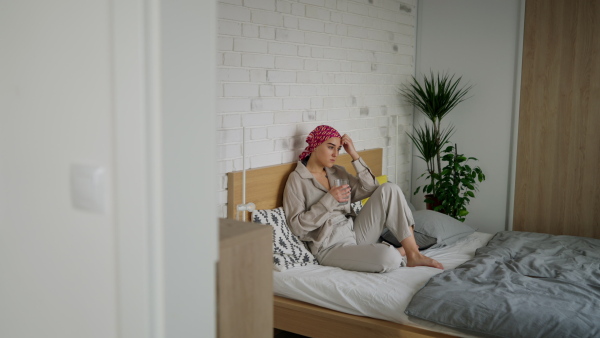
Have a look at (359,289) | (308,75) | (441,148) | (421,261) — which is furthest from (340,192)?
(441,148)

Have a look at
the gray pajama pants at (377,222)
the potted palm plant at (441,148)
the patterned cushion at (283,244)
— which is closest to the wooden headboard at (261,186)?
the patterned cushion at (283,244)

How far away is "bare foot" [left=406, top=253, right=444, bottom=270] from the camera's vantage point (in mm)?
3414

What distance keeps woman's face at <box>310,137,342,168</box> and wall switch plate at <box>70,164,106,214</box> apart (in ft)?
8.10

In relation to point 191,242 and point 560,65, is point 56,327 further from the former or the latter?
point 560,65

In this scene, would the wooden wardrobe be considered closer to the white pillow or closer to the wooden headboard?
the white pillow

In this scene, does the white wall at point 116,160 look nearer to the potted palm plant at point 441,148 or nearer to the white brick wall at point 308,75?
the white brick wall at point 308,75

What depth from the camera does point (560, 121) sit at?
4719mm

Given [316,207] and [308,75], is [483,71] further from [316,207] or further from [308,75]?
[316,207]

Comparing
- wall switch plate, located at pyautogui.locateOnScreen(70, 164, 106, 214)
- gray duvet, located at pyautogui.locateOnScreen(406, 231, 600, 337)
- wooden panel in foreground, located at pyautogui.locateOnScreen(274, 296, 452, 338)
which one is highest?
wall switch plate, located at pyautogui.locateOnScreen(70, 164, 106, 214)

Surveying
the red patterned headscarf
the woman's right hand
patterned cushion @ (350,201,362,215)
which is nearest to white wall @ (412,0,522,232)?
patterned cushion @ (350,201,362,215)

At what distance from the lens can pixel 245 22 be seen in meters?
3.44

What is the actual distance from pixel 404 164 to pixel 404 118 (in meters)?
0.40

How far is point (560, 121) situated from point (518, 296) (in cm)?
242

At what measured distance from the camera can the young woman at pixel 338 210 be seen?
3.45m
